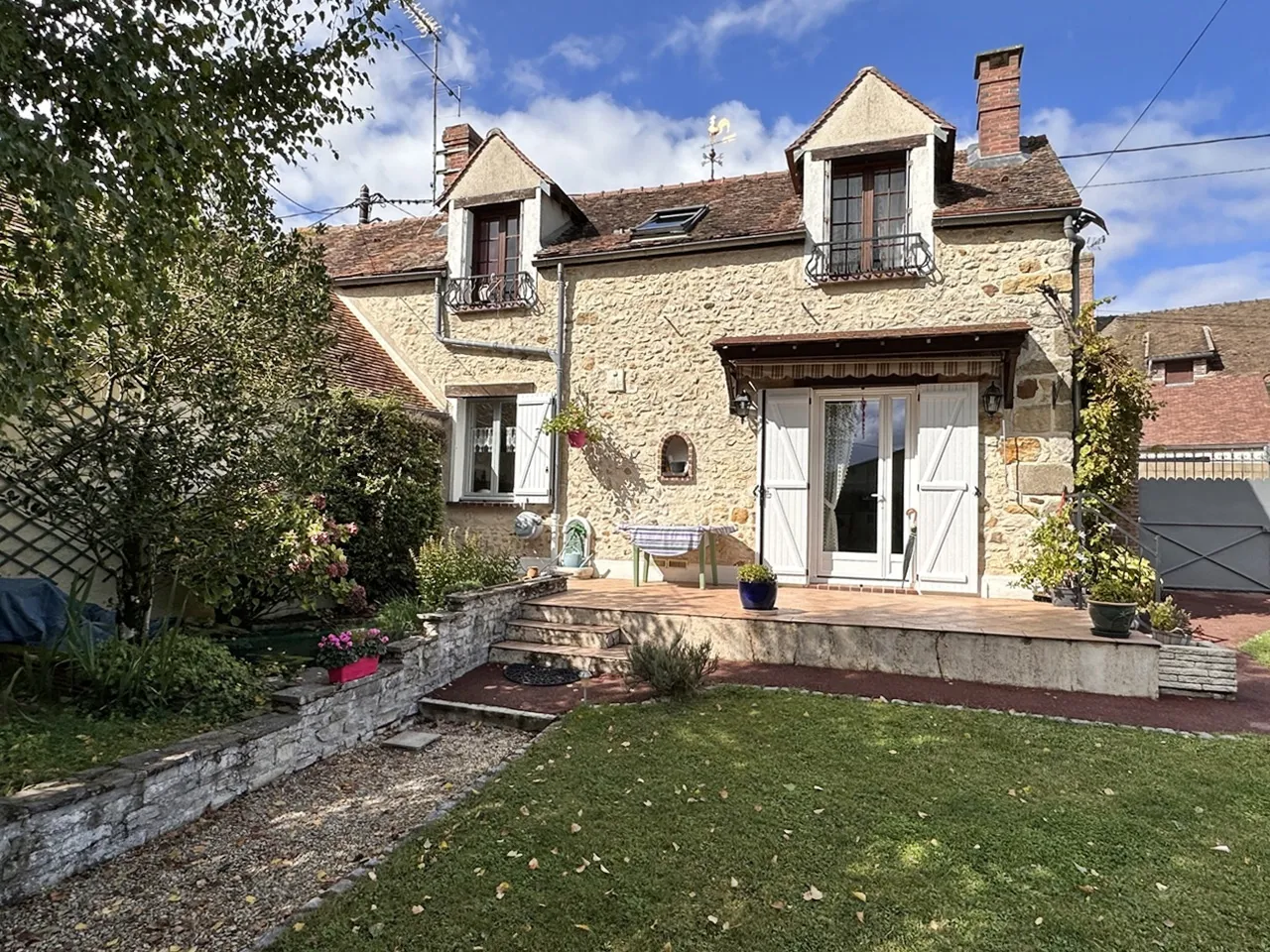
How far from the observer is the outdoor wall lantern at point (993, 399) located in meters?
8.70

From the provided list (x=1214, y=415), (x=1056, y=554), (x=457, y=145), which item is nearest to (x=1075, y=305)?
(x=1056, y=554)

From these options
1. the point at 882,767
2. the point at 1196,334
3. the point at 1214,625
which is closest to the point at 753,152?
the point at 1214,625

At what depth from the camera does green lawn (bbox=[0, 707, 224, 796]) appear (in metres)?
3.53

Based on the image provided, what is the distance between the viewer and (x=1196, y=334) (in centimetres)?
2191

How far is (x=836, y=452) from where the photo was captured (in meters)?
9.41

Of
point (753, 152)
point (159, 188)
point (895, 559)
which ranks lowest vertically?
point (895, 559)

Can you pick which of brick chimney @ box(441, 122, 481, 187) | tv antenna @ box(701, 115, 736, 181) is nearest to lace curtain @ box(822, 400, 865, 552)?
tv antenna @ box(701, 115, 736, 181)

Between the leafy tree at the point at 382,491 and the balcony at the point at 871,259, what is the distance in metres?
6.32

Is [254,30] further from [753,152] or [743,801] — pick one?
[753,152]

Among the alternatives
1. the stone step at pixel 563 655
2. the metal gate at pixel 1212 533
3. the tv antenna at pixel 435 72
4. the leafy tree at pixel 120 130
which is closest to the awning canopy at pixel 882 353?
the stone step at pixel 563 655

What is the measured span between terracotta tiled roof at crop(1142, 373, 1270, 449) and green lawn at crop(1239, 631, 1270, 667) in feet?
36.4

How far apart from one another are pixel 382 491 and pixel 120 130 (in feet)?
19.8

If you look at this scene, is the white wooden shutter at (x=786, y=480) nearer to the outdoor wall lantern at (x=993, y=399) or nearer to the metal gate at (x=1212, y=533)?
the outdoor wall lantern at (x=993, y=399)

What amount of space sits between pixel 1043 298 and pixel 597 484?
6.71m
